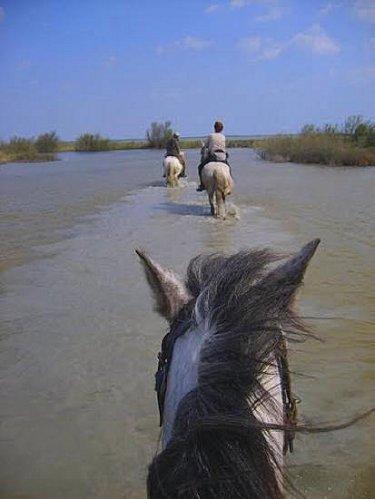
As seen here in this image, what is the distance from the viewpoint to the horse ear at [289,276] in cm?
161

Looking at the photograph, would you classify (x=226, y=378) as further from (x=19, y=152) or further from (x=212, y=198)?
(x=19, y=152)

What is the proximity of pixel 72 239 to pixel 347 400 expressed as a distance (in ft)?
24.4

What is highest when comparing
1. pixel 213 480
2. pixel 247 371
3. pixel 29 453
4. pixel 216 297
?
pixel 216 297

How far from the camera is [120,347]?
468cm

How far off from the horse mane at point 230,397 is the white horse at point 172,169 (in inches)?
676

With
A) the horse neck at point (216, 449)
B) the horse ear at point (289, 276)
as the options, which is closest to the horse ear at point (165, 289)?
the horse ear at point (289, 276)

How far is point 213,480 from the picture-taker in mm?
1040

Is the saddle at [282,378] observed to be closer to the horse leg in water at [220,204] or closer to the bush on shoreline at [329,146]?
the horse leg in water at [220,204]

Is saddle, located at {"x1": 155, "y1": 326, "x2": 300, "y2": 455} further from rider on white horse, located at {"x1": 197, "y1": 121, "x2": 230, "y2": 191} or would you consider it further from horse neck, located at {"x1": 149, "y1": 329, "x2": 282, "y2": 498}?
rider on white horse, located at {"x1": 197, "y1": 121, "x2": 230, "y2": 191}

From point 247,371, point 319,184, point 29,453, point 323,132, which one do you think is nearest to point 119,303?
point 29,453

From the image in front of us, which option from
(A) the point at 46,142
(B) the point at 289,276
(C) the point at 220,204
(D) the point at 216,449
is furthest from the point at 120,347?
(A) the point at 46,142

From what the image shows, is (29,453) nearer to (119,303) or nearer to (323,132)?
(119,303)

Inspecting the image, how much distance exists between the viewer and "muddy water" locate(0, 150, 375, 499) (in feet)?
9.86

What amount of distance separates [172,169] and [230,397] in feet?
58.4
